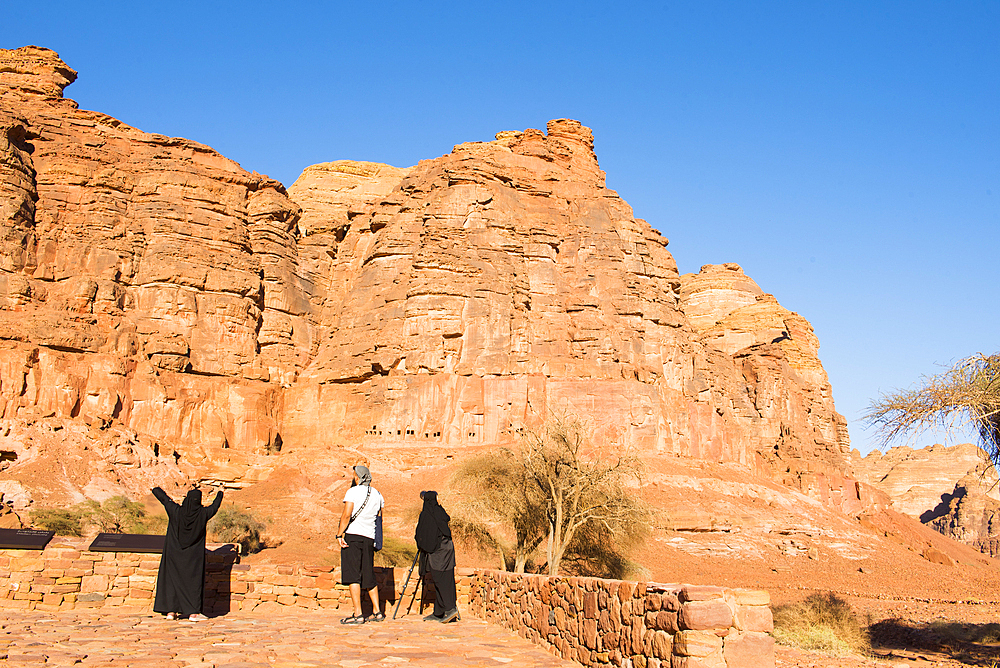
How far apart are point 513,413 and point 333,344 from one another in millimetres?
15838

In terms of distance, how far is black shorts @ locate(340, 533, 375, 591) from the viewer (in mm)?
11789

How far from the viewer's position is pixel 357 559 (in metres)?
11.8

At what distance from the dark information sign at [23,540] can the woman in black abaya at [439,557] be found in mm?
5688

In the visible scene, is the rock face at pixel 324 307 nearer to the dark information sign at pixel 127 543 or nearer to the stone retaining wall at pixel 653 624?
the dark information sign at pixel 127 543

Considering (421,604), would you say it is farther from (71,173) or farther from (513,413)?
(71,173)

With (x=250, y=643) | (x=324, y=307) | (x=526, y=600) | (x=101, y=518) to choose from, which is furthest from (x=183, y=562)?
(x=324, y=307)

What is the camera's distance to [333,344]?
61125mm

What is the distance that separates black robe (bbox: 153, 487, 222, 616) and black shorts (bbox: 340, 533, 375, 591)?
1869 millimetres

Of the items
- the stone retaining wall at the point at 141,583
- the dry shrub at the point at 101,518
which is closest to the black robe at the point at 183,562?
A: the stone retaining wall at the point at 141,583

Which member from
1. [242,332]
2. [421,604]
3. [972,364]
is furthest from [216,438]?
[972,364]

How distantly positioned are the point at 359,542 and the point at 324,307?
54.9 m

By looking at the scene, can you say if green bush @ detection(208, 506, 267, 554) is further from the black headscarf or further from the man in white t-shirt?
the man in white t-shirt

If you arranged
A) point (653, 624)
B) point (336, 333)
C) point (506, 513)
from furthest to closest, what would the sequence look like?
point (336, 333) < point (506, 513) < point (653, 624)

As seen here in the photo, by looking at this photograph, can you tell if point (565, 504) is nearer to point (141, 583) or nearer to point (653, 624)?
point (141, 583)
